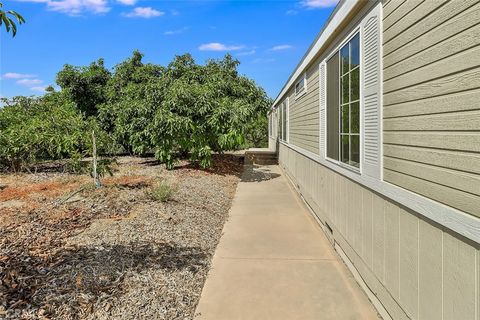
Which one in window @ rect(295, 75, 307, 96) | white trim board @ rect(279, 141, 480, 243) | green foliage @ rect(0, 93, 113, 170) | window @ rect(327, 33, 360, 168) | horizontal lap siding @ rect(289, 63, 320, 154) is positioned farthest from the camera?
window @ rect(295, 75, 307, 96)

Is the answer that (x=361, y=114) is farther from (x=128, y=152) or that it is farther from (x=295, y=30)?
(x=128, y=152)

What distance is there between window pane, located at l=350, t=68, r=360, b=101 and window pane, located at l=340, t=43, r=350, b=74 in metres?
0.28

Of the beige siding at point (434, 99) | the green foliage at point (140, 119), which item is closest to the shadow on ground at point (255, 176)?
the green foliage at point (140, 119)

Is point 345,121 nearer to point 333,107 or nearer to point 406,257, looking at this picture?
point 333,107

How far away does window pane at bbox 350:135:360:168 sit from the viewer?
396cm

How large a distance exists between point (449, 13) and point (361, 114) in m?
1.70

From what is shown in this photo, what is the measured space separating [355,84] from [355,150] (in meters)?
0.76

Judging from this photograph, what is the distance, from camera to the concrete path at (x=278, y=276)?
10.3 feet

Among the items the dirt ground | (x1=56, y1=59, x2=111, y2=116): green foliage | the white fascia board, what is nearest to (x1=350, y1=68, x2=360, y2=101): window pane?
the white fascia board

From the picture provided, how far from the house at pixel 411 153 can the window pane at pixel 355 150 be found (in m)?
0.01

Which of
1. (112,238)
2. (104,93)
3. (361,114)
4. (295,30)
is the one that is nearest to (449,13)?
(361,114)

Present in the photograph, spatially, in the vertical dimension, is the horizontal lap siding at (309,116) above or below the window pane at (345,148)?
above

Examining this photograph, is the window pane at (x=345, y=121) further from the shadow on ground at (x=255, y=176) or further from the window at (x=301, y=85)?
the shadow on ground at (x=255, y=176)

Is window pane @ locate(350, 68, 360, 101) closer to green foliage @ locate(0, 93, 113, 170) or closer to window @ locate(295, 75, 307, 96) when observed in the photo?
window @ locate(295, 75, 307, 96)
